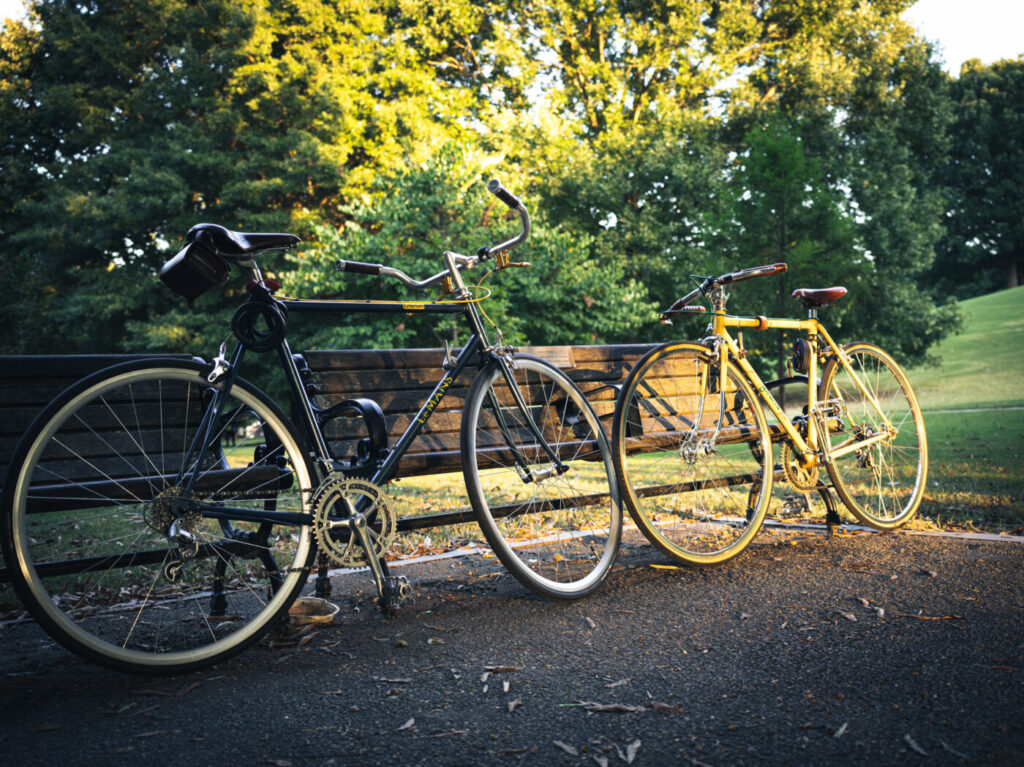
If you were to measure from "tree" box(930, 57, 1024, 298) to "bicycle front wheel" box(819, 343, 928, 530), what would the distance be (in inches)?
1828

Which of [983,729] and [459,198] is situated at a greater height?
[459,198]

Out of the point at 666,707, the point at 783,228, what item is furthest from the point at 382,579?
the point at 783,228

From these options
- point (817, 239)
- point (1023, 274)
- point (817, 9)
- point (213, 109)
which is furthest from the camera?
point (1023, 274)

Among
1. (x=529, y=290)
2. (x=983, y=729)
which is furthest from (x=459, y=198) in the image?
(x=983, y=729)

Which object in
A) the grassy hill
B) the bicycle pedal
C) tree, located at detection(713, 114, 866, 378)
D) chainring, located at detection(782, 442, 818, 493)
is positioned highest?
tree, located at detection(713, 114, 866, 378)

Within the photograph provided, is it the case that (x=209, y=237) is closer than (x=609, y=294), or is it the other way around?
(x=209, y=237)

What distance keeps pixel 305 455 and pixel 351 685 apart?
825 millimetres

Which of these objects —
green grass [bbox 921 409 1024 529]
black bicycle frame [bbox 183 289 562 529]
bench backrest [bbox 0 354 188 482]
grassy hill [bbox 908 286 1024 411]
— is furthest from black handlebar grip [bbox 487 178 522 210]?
grassy hill [bbox 908 286 1024 411]

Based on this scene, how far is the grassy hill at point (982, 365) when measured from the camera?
2095 cm

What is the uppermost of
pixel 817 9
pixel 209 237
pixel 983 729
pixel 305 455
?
pixel 817 9

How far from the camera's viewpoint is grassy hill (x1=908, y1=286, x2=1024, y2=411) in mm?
20953

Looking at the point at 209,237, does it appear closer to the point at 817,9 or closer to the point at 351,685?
the point at 351,685

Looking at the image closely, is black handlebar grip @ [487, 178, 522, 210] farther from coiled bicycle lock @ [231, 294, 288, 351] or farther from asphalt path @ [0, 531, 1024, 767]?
asphalt path @ [0, 531, 1024, 767]

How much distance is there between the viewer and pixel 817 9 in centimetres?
2555
